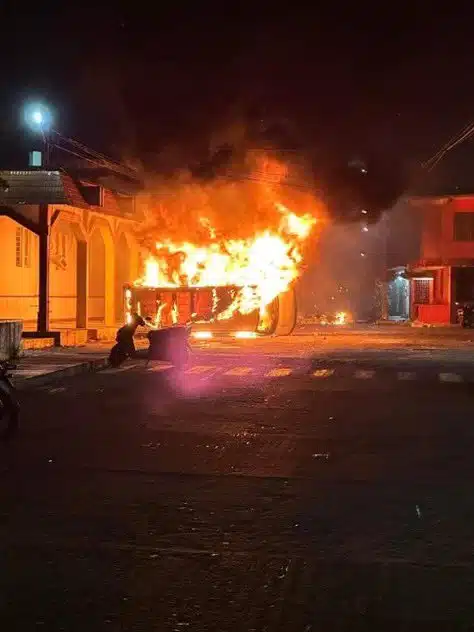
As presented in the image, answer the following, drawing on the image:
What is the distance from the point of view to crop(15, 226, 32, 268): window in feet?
106

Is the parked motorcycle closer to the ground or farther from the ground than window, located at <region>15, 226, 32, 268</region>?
closer to the ground

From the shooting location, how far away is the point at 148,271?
38.2 metres

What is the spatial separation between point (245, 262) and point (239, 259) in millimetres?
273

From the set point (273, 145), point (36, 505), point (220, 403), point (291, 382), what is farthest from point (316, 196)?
point (36, 505)

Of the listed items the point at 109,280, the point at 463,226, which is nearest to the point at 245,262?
the point at 109,280

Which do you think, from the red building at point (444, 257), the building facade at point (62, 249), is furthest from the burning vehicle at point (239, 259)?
the red building at point (444, 257)

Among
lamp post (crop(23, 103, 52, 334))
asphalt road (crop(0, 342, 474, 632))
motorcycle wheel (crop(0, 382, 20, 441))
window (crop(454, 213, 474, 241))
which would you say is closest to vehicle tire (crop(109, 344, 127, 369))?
lamp post (crop(23, 103, 52, 334))

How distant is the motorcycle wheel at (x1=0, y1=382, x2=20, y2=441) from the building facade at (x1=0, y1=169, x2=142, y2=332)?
1280 cm

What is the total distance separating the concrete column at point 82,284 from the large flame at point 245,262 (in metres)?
3.87

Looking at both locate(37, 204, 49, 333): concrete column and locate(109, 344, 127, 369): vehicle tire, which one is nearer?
locate(109, 344, 127, 369): vehicle tire

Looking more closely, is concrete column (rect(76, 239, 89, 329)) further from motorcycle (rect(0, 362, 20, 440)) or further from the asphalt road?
motorcycle (rect(0, 362, 20, 440))

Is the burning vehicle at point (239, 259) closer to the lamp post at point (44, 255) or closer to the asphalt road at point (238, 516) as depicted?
the lamp post at point (44, 255)

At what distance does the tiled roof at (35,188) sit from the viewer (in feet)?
92.6

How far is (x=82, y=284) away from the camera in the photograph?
110ft
